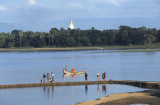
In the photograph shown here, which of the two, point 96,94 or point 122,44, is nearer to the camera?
point 96,94

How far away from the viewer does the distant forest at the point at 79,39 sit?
185m

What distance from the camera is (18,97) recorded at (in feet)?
144

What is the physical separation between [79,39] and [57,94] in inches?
5709

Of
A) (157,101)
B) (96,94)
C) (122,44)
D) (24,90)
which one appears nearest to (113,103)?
(157,101)

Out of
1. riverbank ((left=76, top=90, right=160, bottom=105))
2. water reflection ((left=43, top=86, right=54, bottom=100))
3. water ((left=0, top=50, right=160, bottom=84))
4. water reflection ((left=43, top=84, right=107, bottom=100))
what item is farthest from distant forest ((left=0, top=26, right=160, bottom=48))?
riverbank ((left=76, top=90, right=160, bottom=105))

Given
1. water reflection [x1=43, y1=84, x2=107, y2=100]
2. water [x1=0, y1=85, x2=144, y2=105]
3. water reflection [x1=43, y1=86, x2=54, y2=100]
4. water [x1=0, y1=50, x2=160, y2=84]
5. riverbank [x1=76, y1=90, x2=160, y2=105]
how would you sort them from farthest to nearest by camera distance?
1. water [x1=0, y1=50, x2=160, y2=84]
2. water reflection [x1=43, y1=86, x2=54, y2=100]
3. water reflection [x1=43, y1=84, x2=107, y2=100]
4. water [x1=0, y1=85, x2=144, y2=105]
5. riverbank [x1=76, y1=90, x2=160, y2=105]

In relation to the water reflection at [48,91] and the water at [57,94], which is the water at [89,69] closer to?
the water reflection at [48,91]

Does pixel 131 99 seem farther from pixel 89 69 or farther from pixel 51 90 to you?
pixel 89 69

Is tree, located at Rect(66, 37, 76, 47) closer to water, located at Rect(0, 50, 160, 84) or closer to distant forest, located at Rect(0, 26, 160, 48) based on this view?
distant forest, located at Rect(0, 26, 160, 48)

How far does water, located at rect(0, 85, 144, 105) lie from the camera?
40.9 m

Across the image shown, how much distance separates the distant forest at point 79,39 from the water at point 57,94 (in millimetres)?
→ 136283

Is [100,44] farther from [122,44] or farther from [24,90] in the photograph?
[24,90]

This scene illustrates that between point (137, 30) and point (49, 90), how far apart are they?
152156 millimetres

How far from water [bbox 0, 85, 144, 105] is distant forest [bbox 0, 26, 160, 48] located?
5365 inches
